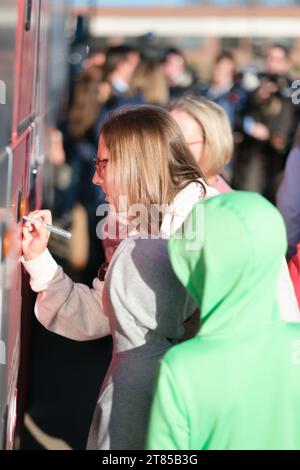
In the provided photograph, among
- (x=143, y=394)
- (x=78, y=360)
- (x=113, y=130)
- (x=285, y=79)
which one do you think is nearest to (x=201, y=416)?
(x=143, y=394)

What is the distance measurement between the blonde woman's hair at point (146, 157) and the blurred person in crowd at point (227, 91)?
5684 mm

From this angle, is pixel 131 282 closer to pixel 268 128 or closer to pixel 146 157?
pixel 146 157

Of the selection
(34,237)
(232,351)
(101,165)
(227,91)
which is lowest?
(232,351)

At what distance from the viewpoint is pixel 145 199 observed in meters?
2.27

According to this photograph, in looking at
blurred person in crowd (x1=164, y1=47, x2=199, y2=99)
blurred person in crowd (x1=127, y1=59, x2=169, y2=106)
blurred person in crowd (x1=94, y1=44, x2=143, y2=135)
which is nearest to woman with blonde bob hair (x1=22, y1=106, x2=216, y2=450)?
blurred person in crowd (x1=94, y1=44, x2=143, y2=135)

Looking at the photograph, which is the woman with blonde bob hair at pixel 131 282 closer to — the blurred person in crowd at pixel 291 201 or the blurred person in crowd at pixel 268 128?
the blurred person in crowd at pixel 291 201

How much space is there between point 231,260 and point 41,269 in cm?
66

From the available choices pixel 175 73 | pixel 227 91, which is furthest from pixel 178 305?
pixel 175 73

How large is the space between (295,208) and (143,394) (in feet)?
6.68

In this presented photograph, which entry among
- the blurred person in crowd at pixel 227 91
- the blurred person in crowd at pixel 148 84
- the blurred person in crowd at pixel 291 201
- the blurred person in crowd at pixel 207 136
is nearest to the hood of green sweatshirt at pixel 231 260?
the blurred person in crowd at pixel 207 136

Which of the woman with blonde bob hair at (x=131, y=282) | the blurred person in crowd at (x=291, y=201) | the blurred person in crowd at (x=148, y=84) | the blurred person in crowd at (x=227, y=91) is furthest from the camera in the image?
the blurred person in crowd at (x=227, y=91)

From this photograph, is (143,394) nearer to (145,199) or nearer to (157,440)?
(157,440)

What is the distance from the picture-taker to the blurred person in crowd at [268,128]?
8188 mm

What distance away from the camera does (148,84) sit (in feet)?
22.8
